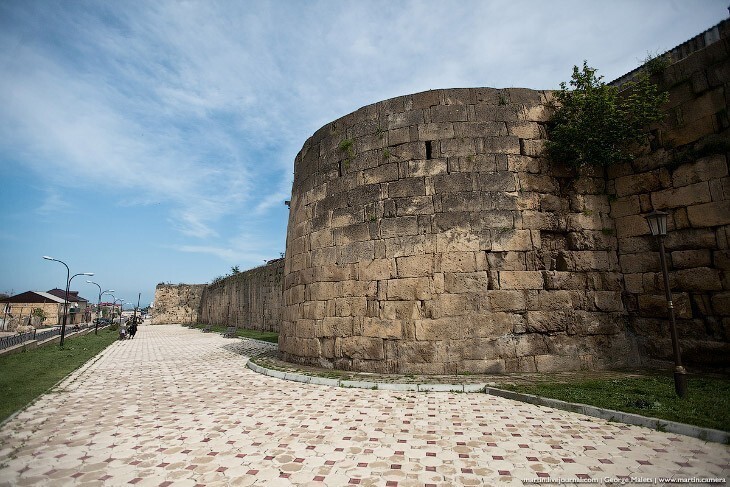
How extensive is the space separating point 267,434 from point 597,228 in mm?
8332

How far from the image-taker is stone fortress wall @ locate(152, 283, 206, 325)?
5238 centimetres

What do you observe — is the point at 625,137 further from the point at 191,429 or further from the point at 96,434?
the point at 96,434

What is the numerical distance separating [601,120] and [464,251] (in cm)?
440

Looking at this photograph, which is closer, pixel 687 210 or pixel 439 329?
pixel 687 210

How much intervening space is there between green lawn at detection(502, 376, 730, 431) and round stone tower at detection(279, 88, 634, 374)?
4.67 feet

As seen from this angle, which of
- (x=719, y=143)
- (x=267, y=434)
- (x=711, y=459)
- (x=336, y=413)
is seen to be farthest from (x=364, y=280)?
(x=719, y=143)

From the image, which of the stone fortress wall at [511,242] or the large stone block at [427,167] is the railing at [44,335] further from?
the large stone block at [427,167]

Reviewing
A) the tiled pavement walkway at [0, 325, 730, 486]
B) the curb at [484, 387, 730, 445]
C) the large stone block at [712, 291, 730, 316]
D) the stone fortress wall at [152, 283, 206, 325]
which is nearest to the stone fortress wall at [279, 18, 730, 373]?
the large stone block at [712, 291, 730, 316]

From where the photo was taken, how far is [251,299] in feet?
92.7

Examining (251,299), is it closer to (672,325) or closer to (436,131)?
(436,131)

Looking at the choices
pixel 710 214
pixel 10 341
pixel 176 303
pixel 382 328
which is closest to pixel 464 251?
pixel 382 328

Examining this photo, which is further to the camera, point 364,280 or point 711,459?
point 364,280

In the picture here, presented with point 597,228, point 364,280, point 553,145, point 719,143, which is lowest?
point 364,280

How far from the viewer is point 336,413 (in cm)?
577
